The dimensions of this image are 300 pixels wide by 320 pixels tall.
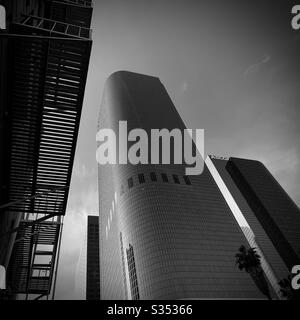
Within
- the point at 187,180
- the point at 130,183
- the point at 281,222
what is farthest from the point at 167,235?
the point at 281,222

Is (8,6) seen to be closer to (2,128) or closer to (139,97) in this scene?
(2,128)

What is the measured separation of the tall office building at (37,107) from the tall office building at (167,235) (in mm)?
103196

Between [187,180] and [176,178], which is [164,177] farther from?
[187,180]

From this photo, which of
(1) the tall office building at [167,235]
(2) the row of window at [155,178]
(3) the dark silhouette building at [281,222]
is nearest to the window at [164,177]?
(2) the row of window at [155,178]

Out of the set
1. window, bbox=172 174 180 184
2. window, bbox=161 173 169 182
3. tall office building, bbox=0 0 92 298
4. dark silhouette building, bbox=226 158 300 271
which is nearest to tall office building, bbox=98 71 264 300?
window, bbox=172 174 180 184

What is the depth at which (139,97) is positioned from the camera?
19075 centimetres

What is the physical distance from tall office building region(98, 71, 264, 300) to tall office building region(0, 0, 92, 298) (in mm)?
103196

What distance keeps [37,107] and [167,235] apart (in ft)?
381

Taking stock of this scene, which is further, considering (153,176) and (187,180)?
(187,180)

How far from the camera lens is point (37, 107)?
9.78m

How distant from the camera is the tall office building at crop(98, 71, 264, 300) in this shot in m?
111

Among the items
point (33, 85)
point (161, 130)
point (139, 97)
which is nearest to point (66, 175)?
point (33, 85)

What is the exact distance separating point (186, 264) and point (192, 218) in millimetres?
26583

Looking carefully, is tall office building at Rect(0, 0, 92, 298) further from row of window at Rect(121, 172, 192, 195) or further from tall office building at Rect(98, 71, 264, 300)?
row of window at Rect(121, 172, 192, 195)
